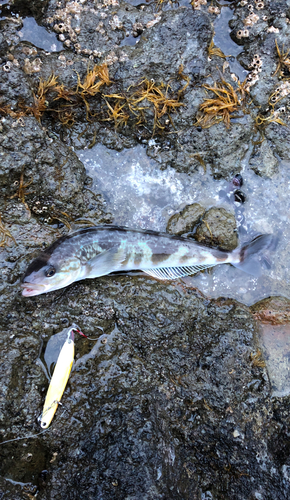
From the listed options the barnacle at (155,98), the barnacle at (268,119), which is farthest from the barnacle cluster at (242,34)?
the barnacle at (155,98)

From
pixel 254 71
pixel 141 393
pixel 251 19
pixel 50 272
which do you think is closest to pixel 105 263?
pixel 50 272

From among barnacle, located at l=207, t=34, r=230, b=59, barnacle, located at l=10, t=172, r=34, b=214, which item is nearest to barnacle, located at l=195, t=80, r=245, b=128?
barnacle, located at l=207, t=34, r=230, b=59

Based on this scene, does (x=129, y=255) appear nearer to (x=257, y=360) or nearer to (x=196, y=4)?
(x=257, y=360)

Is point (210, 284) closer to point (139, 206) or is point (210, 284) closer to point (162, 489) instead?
point (139, 206)

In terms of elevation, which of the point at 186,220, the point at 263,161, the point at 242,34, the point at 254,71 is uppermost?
the point at 242,34

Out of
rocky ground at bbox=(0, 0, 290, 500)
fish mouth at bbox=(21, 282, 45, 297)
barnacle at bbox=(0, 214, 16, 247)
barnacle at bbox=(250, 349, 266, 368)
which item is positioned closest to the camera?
rocky ground at bbox=(0, 0, 290, 500)

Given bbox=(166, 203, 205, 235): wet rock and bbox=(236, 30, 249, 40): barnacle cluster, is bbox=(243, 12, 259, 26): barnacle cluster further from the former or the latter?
bbox=(166, 203, 205, 235): wet rock
